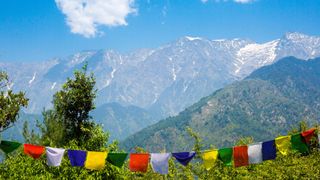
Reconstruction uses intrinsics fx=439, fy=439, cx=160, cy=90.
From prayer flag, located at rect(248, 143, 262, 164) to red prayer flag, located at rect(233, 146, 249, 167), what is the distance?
0.81ft

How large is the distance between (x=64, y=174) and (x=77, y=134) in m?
10.8

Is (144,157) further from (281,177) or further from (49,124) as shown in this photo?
(49,124)

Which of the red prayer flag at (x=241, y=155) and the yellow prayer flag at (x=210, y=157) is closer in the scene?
the red prayer flag at (x=241, y=155)

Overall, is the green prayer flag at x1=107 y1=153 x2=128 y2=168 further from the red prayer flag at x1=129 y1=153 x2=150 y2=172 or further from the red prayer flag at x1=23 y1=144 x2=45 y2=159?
the red prayer flag at x1=23 y1=144 x2=45 y2=159

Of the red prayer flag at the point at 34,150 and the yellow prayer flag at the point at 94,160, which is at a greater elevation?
the red prayer flag at the point at 34,150

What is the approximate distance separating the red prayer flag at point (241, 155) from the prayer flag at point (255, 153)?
9.7 inches

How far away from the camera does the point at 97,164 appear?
26.8 metres

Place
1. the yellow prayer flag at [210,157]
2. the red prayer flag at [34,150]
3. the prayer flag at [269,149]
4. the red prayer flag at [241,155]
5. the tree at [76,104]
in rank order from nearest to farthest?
the prayer flag at [269,149] → the red prayer flag at [241,155] → the red prayer flag at [34,150] → the yellow prayer flag at [210,157] → the tree at [76,104]

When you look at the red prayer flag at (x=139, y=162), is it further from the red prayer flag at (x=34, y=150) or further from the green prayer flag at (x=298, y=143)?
the green prayer flag at (x=298, y=143)

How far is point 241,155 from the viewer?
26.8m

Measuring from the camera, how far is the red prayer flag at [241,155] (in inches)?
1048

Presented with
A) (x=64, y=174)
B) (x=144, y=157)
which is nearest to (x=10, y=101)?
(x=64, y=174)

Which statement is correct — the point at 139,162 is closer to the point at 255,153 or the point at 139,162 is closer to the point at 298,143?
the point at 255,153

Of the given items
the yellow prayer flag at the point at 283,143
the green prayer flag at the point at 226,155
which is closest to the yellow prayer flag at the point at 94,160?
the green prayer flag at the point at 226,155
